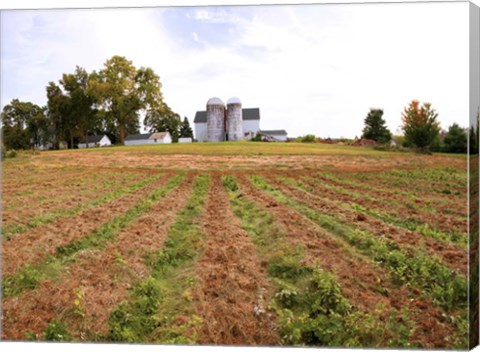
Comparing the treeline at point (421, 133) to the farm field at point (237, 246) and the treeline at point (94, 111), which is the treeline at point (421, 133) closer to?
the farm field at point (237, 246)

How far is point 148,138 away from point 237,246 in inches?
83.8

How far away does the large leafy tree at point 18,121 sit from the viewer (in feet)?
20.1

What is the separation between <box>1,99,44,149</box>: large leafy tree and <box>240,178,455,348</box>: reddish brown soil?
335cm

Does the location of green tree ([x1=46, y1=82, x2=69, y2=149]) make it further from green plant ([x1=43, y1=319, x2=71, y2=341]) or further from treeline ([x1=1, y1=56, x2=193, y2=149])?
green plant ([x1=43, y1=319, x2=71, y2=341])

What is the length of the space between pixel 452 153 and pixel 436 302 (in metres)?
1.89

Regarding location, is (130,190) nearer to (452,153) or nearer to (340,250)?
(340,250)

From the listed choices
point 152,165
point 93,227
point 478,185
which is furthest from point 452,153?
point 93,227

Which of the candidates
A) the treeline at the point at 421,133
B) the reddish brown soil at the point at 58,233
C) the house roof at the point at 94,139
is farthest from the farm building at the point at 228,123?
the house roof at the point at 94,139

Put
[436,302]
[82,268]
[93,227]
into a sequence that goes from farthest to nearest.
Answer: [93,227] → [82,268] → [436,302]

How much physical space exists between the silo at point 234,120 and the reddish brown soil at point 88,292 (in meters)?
1.77

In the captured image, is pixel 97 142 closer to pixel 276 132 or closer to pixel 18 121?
pixel 18 121

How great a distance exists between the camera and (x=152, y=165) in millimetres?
6215

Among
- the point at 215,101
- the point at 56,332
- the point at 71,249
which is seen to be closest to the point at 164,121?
the point at 215,101

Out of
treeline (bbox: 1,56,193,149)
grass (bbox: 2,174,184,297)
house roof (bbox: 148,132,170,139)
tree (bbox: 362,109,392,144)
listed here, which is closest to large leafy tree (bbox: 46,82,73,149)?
treeline (bbox: 1,56,193,149)
